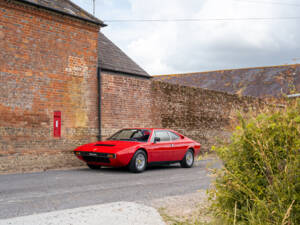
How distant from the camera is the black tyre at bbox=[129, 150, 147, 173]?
992 centimetres

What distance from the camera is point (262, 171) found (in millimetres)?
3400

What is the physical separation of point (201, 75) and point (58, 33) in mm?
25048

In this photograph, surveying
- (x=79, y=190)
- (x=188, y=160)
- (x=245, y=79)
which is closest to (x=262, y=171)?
(x=79, y=190)

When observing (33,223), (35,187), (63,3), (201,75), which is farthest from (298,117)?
(201,75)

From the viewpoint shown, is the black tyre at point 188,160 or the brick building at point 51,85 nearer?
the brick building at point 51,85

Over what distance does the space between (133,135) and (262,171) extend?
8.02m

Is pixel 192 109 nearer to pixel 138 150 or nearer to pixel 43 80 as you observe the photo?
pixel 138 150

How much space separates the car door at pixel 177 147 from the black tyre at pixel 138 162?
1.43 m

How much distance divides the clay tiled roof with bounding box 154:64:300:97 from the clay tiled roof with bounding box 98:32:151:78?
15714 millimetres

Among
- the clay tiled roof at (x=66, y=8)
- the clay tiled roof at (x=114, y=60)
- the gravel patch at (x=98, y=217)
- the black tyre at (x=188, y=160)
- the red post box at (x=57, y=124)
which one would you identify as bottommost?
the black tyre at (x=188, y=160)

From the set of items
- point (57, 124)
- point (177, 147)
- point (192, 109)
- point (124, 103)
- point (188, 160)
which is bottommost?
point (188, 160)

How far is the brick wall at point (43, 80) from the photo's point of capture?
35.1ft

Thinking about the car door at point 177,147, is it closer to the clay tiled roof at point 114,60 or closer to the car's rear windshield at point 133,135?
the car's rear windshield at point 133,135

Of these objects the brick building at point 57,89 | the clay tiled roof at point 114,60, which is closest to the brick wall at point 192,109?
the brick building at point 57,89
